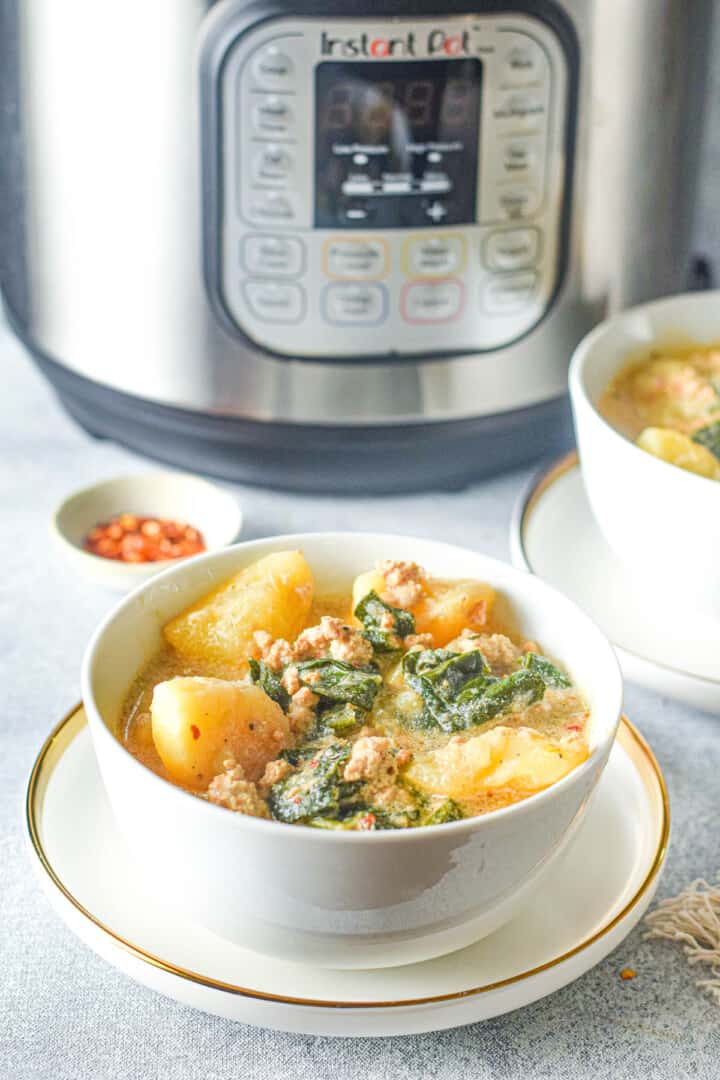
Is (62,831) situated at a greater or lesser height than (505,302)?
lesser

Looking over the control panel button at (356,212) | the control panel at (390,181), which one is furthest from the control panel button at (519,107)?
the control panel button at (356,212)

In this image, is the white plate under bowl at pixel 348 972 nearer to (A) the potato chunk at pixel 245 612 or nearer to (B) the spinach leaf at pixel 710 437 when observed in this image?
(A) the potato chunk at pixel 245 612

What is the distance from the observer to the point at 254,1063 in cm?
59

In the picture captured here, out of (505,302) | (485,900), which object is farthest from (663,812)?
(505,302)

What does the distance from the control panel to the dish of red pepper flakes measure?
16 centimetres

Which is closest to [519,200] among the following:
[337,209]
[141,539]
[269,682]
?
[337,209]

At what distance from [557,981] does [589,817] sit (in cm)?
13

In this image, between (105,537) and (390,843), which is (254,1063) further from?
(105,537)

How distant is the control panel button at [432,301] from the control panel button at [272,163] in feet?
0.40

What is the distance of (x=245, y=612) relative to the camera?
2.24 feet

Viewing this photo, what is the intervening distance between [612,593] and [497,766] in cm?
36

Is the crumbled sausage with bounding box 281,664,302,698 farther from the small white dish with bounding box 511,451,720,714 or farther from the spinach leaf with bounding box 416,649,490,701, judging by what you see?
the small white dish with bounding box 511,451,720,714

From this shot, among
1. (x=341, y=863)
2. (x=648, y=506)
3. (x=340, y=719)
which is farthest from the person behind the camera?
(x=648, y=506)

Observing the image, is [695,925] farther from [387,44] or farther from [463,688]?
[387,44]
